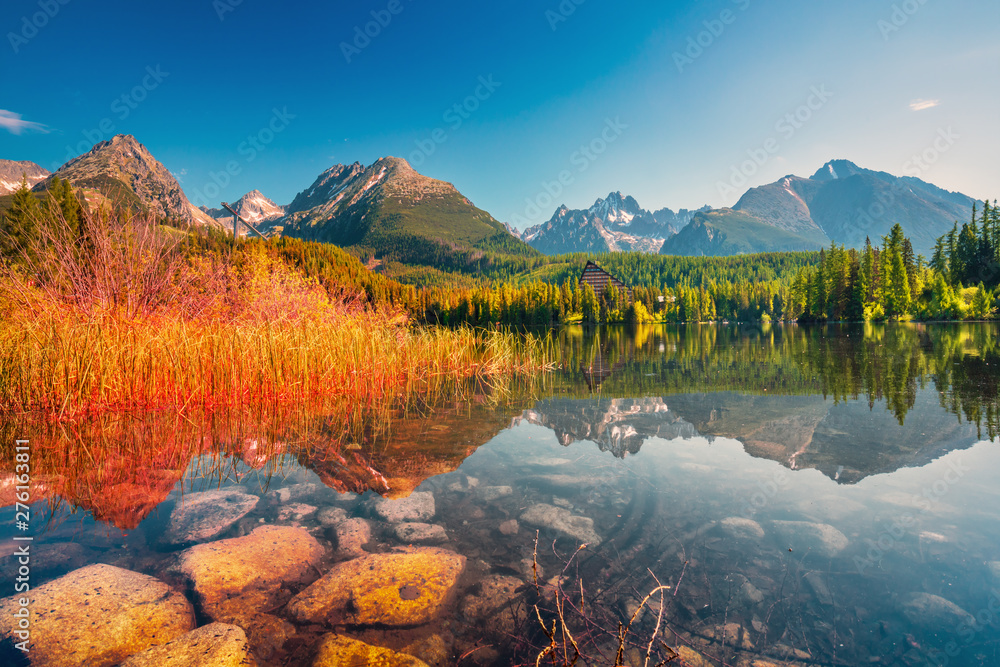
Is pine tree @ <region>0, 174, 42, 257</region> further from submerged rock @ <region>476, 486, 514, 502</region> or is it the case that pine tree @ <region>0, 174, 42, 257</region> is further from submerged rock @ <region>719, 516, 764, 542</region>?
submerged rock @ <region>719, 516, 764, 542</region>

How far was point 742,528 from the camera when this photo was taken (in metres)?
3.23

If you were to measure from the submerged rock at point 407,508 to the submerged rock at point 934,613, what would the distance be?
313 centimetres

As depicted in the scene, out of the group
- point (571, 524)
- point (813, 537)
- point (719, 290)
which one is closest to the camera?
point (813, 537)

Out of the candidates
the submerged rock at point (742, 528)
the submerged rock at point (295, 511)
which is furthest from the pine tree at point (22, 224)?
the submerged rock at point (742, 528)

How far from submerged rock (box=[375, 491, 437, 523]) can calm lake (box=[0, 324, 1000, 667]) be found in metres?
0.03

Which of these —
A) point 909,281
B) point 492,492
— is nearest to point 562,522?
point 492,492

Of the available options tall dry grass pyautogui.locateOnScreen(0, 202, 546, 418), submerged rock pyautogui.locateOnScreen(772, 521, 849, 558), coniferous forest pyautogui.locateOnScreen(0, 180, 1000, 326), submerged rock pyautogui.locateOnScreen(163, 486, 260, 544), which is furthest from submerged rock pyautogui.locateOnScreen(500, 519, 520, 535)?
coniferous forest pyautogui.locateOnScreen(0, 180, 1000, 326)

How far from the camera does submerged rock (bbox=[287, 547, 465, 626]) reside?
2.32 meters

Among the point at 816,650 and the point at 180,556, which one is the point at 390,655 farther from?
the point at 816,650

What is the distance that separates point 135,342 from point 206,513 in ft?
14.7

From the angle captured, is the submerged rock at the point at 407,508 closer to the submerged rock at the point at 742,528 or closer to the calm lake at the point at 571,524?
the calm lake at the point at 571,524

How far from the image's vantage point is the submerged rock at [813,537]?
292 centimetres

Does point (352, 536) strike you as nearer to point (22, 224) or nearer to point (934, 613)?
point (934, 613)

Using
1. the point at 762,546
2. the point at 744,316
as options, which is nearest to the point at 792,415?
the point at 762,546
